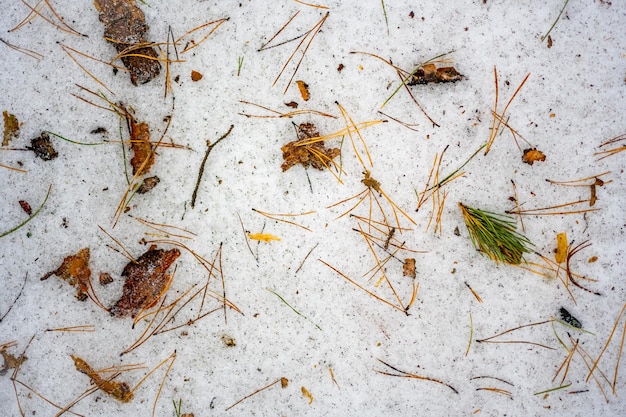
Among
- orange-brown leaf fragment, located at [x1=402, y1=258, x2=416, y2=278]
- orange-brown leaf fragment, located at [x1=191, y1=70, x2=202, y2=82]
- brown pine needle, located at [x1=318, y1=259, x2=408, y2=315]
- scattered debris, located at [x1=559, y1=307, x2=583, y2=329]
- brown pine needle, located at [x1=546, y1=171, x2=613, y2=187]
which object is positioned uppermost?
brown pine needle, located at [x1=546, y1=171, x2=613, y2=187]

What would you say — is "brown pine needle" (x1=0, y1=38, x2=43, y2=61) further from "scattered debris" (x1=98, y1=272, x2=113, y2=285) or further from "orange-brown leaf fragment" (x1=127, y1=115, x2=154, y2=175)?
"scattered debris" (x1=98, y1=272, x2=113, y2=285)

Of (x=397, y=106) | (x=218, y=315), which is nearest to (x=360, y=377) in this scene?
(x=218, y=315)

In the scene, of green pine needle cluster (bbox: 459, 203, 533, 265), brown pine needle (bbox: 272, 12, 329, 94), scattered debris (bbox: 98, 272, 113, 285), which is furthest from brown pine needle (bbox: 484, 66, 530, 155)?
scattered debris (bbox: 98, 272, 113, 285)

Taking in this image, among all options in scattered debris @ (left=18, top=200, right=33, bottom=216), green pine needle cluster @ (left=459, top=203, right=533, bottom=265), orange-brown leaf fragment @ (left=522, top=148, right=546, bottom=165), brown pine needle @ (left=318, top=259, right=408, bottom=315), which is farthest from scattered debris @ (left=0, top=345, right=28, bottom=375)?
orange-brown leaf fragment @ (left=522, top=148, right=546, bottom=165)

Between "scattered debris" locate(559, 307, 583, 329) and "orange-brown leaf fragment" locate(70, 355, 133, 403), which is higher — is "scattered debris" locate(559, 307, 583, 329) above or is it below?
above

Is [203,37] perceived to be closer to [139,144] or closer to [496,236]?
[139,144]
